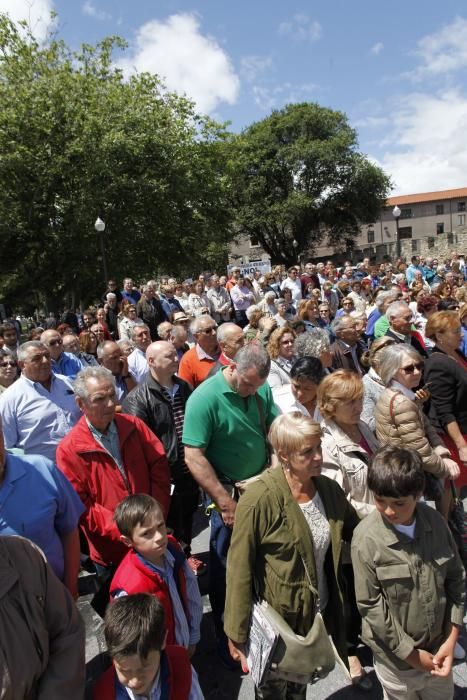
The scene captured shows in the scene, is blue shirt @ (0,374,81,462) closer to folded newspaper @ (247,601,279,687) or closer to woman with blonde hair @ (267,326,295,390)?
woman with blonde hair @ (267,326,295,390)

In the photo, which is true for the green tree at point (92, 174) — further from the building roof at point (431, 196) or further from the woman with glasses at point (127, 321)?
the building roof at point (431, 196)

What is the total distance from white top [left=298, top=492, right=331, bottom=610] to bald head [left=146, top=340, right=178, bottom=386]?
1647mm

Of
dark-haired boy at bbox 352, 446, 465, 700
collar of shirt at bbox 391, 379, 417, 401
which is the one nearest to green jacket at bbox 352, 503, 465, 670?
dark-haired boy at bbox 352, 446, 465, 700

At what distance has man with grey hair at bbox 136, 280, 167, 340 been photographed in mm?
9289

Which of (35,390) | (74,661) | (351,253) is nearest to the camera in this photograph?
(74,661)

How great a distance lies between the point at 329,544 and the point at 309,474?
0.35 m

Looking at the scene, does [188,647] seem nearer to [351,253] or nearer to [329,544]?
[329,544]

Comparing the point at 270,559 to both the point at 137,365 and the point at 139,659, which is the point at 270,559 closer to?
the point at 139,659

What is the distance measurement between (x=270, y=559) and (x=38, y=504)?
3.49 feet

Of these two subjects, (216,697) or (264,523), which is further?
(216,697)

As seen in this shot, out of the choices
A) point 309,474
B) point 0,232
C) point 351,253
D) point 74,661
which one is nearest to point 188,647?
point 74,661

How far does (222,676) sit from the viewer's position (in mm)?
2689

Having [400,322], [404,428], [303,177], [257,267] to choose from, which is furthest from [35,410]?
[303,177]

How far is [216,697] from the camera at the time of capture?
8.36ft
